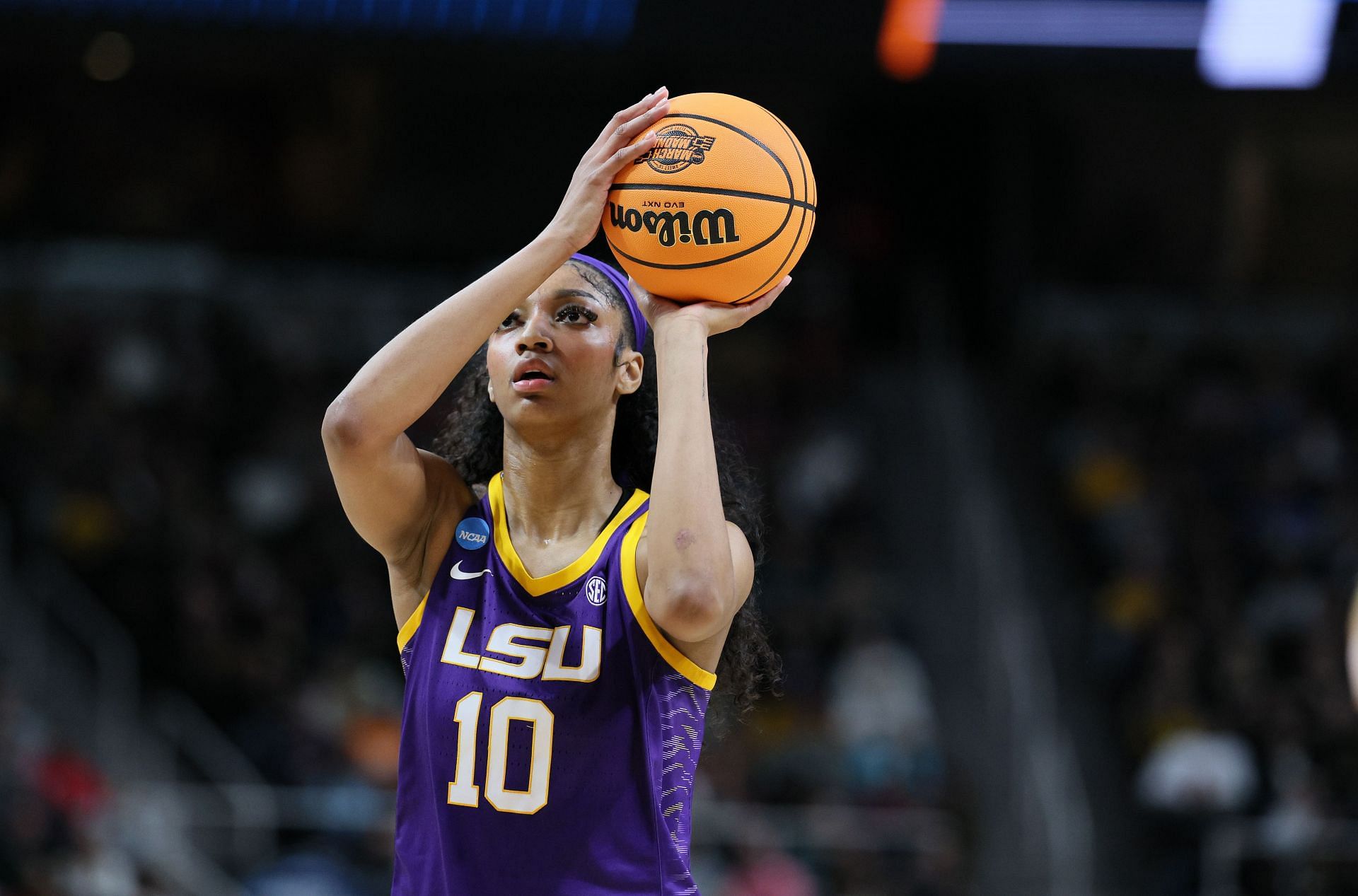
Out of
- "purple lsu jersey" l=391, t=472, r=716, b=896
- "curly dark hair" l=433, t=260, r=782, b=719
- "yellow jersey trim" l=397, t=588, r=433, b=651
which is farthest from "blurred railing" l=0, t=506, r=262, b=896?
"purple lsu jersey" l=391, t=472, r=716, b=896

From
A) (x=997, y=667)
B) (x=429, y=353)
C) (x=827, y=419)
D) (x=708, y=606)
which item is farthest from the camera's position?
(x=827, y=419)

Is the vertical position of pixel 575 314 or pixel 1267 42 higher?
pixel 1267 42

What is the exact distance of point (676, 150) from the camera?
9.48ft

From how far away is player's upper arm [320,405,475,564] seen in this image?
9.03 feet

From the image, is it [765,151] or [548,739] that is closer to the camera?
[548,739]

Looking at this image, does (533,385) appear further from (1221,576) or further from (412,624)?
(1221,576)

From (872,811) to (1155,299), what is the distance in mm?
6640

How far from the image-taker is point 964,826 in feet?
30.6

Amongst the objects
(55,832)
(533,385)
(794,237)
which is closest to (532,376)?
(533,385)

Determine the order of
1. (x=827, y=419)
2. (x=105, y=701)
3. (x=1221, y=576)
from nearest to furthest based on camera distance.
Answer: (x=105, y=701) < (x=1221, y=576) < (x=827, y=419)

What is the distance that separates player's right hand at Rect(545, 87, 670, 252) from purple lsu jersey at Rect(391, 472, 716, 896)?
1.83ft

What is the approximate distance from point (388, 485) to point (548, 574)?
322 millimetres

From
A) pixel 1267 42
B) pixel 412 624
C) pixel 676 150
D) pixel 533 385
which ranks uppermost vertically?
pixel 1267 42

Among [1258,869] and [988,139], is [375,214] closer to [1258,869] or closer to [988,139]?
[988,139]
